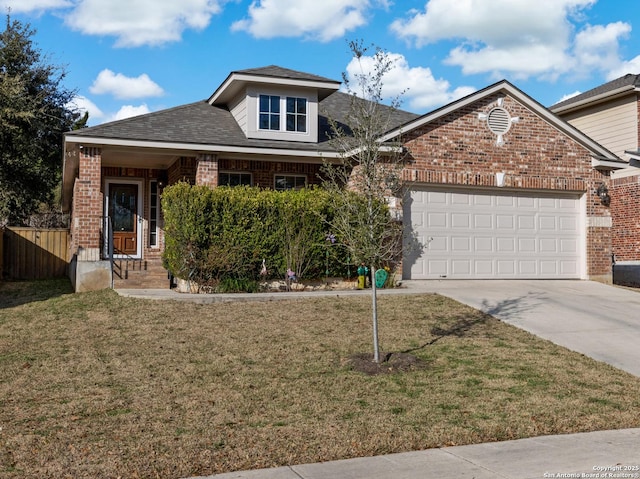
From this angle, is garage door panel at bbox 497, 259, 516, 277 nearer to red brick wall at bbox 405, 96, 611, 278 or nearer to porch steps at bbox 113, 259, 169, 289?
red brick wall at bbox 405, 96, 611, 278

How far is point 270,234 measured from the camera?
558 inches

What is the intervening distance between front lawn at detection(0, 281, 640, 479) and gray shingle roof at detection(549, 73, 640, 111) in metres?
12.7

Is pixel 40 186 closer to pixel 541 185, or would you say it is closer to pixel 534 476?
pixel 541 185

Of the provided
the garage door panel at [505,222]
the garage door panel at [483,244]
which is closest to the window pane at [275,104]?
the garage door panel at [483,244]

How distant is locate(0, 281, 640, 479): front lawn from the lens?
563cm

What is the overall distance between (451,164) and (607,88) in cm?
953

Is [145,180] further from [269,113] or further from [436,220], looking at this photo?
[436,220]

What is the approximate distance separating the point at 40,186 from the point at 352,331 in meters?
19.0

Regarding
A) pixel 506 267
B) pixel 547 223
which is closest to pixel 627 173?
pixel 547 223

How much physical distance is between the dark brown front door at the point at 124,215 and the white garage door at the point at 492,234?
8.20m

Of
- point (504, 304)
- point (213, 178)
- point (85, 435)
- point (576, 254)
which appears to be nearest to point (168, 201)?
point (213, 178)

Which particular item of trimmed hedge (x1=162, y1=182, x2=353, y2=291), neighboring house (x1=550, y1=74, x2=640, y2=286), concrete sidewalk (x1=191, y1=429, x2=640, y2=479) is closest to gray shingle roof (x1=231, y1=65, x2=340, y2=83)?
trimmed hedge (x1=162, y1=182, x2=353, y2=291)

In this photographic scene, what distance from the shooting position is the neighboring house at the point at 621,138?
62.9ft

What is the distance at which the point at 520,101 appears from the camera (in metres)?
17.1
